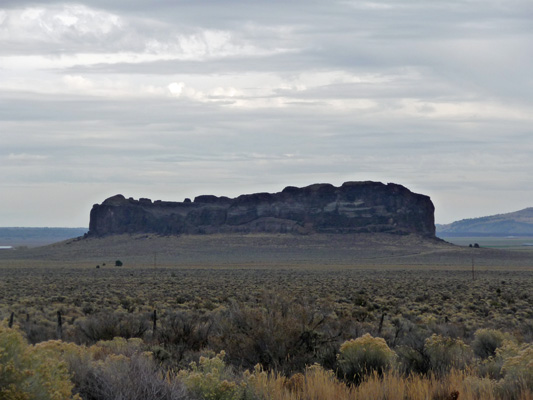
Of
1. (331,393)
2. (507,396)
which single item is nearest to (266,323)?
(331,393)

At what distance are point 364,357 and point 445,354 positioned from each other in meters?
1.51

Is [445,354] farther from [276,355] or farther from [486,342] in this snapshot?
[486,342]

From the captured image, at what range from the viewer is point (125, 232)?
495ft

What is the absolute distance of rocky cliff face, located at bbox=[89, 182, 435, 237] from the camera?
13912 centimetres

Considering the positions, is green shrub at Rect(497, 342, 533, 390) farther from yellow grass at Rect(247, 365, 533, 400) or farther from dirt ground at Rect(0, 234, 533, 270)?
dirt ground at Rect(0, 234, 533, 270)

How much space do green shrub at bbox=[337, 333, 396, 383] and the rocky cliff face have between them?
406 feet

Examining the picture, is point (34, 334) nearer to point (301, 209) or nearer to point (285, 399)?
point (285, 399)

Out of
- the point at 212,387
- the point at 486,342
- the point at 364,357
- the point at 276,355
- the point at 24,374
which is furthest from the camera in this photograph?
the point at 486,342

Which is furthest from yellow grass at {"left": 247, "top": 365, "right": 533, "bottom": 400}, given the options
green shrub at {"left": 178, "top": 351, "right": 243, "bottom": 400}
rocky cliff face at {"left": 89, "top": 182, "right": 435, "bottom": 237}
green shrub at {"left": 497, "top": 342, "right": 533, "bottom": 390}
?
rocky cliff face at {"left": 89, "top": 182, "right": 435, "bottom": 237}

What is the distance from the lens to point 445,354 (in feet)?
32.9

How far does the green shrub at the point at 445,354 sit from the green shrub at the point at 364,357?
32.3 inches

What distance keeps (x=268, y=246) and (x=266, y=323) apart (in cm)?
10560

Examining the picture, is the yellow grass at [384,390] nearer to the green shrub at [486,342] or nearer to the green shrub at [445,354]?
the green shrub at [445,354]

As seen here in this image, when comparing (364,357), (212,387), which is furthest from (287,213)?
(212,387)
